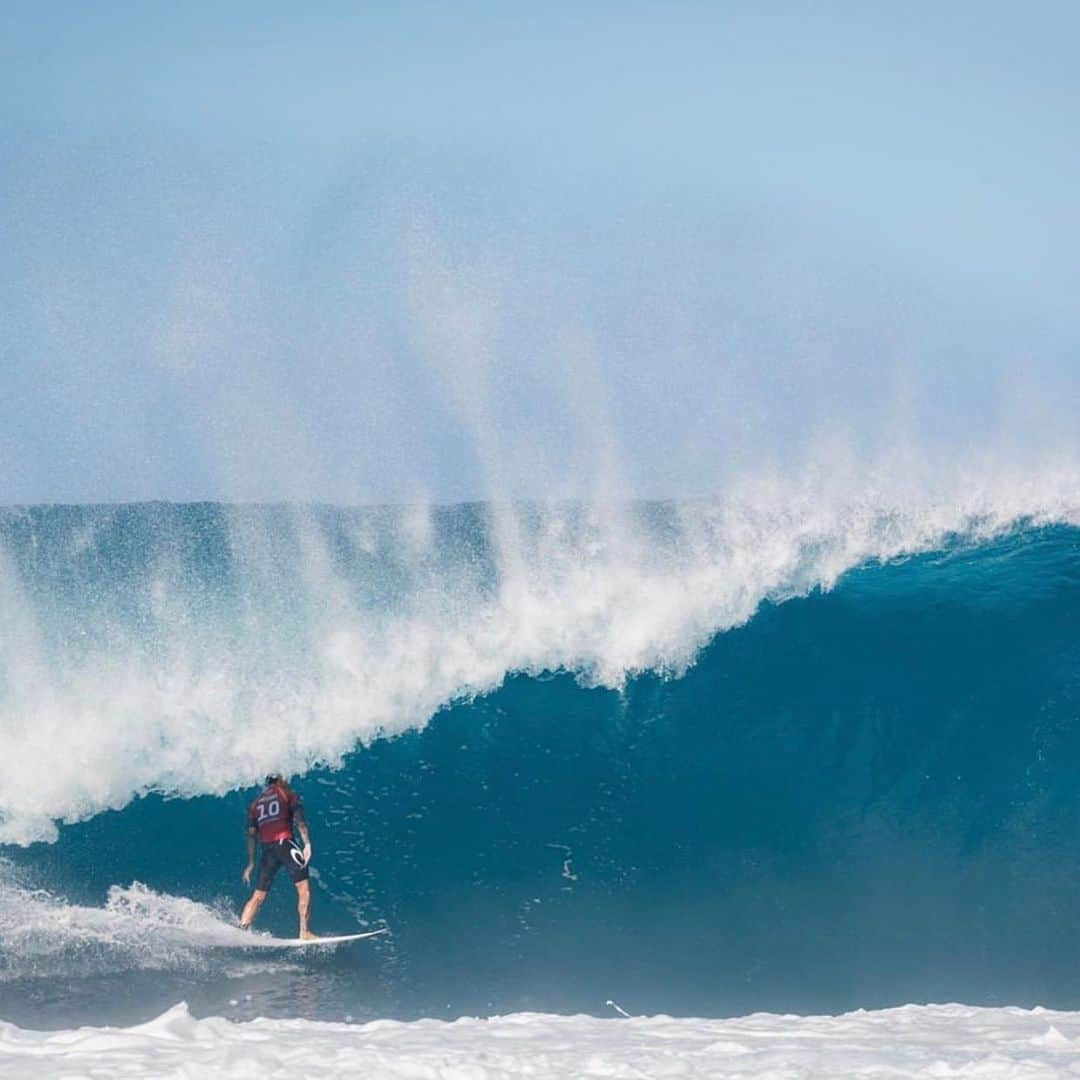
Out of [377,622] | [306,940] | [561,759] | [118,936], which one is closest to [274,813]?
[306,940]

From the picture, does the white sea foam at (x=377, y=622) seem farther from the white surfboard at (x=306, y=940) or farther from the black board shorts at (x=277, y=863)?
the white surfboard at (x=306, y=940)

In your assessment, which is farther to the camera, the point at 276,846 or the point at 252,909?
the point at 276,846

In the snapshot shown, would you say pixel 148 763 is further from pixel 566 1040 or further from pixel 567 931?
pixel 566 1040

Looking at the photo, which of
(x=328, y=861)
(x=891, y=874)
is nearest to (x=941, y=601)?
A: (x=891, y=874)

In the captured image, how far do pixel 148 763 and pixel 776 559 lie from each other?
7981 mm

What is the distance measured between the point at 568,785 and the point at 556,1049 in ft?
18.3

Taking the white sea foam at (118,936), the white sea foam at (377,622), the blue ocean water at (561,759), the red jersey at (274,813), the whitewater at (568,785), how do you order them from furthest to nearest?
1. the white sea foam at (377,622)
2. the red jersey at (274,813)
3. the blue ocean water at (561,759)
4. the white sea foam at (118,936)
5. the whitewater at (568,785)

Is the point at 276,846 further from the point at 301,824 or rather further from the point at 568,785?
the point at 568,785

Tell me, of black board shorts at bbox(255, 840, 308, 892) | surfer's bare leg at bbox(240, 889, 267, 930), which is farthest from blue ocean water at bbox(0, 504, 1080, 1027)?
black board shorts at bbox(255, 840, 308, 892)

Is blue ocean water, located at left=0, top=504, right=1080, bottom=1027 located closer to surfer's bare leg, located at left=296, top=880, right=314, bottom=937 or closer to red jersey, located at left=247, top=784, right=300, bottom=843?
surfer's bare leg, located at left=296, top=880, right=314, bottom=937

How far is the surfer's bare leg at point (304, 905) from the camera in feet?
28.0

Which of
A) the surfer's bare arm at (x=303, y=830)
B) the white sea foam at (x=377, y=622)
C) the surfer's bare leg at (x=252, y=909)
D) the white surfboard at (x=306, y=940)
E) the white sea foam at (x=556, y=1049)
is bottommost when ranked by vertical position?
the white sea foam at (x=556, y=1049)

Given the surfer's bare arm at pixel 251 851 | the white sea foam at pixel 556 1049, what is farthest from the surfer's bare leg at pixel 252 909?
the white sea foam at pixel 556 1049

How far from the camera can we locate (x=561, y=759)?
11.4m
